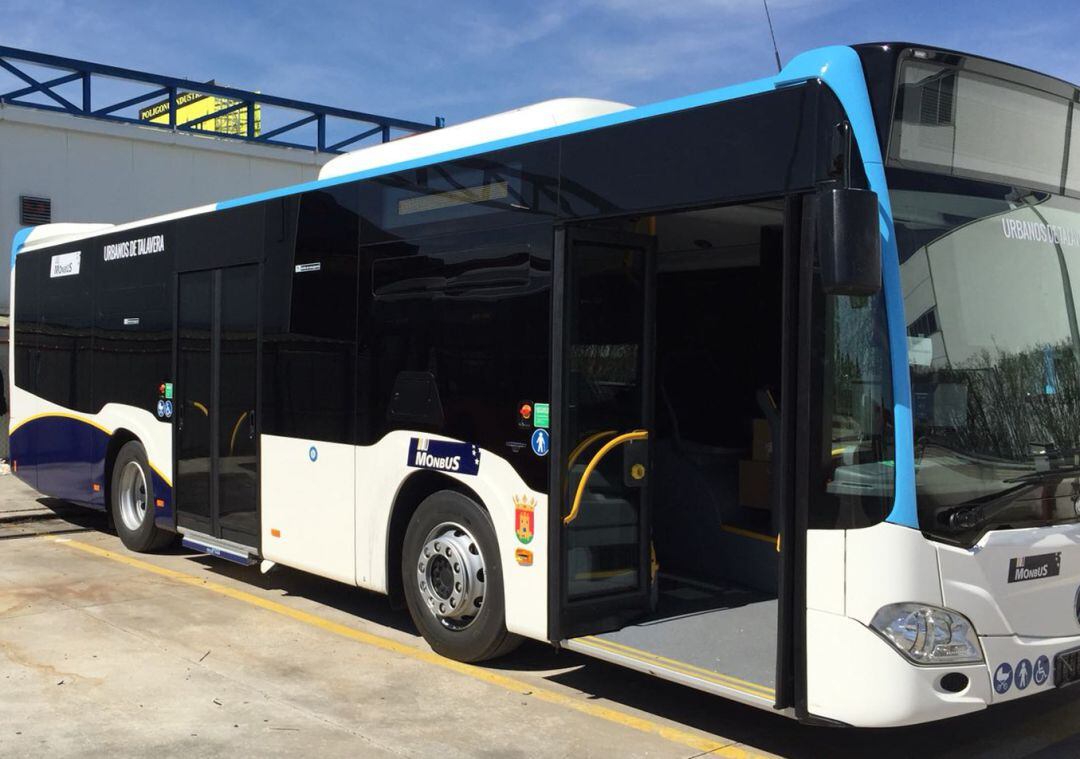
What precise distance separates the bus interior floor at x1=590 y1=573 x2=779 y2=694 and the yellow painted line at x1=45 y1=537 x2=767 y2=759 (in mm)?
386

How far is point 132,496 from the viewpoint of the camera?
10.1m

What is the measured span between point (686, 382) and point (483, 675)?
2.72 metres

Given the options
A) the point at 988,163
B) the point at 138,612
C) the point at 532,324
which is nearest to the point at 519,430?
the point at 532,324

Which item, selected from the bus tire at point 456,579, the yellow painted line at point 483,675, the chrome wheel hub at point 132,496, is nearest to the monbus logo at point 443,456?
the bus tire at point 456,579

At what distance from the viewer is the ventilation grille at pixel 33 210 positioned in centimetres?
1734

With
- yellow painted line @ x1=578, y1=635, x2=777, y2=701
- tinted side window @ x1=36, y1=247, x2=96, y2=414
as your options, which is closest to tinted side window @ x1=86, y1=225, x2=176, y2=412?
tinted side window @ x1=36, y1=247, x2=96, y2=414

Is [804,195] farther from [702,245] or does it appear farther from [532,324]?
[702,245]

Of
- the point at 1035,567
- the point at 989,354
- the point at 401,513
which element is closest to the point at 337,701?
the point at 401,513

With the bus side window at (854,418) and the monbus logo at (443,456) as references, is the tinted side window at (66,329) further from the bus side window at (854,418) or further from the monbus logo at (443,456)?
the bus side window at (854,418)

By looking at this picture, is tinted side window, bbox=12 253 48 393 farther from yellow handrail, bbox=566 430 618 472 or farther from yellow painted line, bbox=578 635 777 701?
yellow painted line, bbox=578 635 777 701

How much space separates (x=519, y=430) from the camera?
19.1 feet

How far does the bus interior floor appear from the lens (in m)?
5.07

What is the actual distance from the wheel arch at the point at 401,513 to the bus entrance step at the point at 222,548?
1.78m

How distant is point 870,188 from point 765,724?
9.21ft
